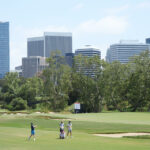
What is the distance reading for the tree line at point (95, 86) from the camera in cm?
12044

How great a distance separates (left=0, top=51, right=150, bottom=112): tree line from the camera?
395ft

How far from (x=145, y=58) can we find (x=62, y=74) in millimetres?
30270

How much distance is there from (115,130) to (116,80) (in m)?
71.3

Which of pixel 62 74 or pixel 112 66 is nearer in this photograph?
pixel 112 66

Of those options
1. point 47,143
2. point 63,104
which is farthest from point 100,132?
point 63,104

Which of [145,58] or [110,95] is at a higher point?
[145,58]

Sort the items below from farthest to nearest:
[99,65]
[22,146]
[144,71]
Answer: [99,65], [144,71], [22,146]

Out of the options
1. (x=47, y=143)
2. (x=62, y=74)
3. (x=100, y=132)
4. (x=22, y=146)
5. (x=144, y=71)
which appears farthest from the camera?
(x=62, y=74)

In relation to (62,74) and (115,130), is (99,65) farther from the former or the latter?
(115,130)

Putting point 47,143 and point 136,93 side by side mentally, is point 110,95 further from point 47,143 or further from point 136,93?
point 47,143

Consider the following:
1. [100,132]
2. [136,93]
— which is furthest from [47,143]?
[136,93]

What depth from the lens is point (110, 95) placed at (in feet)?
408

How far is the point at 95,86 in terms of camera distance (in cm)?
12644

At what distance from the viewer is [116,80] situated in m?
124
